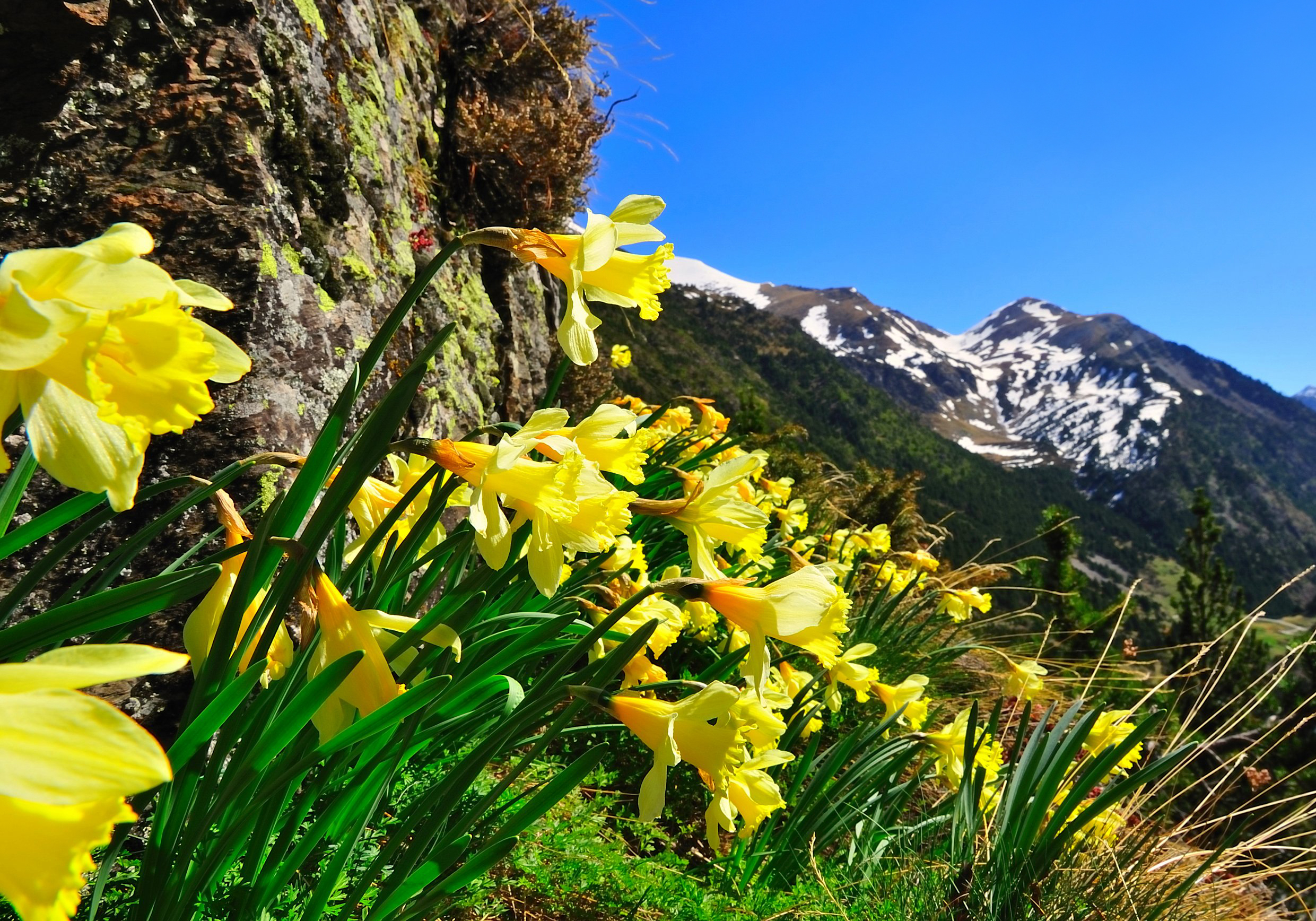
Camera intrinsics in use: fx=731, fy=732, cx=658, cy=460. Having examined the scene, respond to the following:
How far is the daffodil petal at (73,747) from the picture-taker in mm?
466

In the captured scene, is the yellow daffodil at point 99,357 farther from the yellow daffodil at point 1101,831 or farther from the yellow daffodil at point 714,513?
the yellow daffodil at point 1101,831

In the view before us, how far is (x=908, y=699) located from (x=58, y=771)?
249cm

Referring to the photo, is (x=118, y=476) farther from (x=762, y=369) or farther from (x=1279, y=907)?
(x=762, y=369)

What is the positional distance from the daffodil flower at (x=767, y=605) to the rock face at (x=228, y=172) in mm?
1407

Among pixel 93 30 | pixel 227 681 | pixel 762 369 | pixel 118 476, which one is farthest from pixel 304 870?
pixel 762 369

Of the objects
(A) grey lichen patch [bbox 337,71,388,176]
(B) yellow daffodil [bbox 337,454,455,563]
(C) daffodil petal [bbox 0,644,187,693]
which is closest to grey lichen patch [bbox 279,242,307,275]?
(A) grey lichen patch [bbox 337,71,388,176]

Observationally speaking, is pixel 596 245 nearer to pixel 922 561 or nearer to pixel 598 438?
pixel 598 438

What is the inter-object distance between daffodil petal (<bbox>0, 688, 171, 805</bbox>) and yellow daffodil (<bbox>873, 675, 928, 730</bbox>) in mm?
2351

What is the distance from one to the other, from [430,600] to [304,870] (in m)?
1.52

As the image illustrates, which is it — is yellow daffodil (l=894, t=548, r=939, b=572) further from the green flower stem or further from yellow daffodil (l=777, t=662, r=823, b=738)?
the green flower stem

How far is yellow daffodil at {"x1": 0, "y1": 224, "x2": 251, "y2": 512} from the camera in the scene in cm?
57

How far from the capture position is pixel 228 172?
2.19 metres

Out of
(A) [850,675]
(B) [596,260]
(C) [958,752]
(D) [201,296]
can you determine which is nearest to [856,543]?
(C) [958,752]

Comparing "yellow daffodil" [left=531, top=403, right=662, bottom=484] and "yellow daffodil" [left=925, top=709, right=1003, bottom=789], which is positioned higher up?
"yellow daffodil" [left=531, top=403, right=662, bottom=484]
